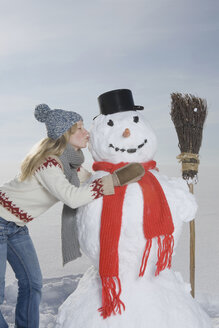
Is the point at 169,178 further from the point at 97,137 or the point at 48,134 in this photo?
the point at 48,134

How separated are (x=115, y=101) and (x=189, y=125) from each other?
1.59ft

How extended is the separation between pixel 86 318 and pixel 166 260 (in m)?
0.44

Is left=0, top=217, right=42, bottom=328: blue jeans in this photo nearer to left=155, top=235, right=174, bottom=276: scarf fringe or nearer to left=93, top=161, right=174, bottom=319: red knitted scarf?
left=93, top=161, right=174, bottom=319: red knitted scarf

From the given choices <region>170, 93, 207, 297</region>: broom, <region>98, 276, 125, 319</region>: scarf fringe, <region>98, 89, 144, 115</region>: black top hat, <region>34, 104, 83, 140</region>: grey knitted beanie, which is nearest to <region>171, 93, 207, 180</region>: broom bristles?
<region>170, 93, 207, 297</region>: broom

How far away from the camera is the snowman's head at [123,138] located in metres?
1.94

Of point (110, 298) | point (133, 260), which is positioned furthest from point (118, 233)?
point (110, 298)

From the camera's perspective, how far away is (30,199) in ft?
6.35

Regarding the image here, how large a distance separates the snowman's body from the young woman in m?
0.09

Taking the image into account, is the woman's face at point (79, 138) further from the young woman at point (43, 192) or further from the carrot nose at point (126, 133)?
the carrot nose at point (126, 133)

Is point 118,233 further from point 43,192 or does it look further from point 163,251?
point 43,192

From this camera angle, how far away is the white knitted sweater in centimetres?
178

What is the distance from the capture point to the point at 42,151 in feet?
6.19

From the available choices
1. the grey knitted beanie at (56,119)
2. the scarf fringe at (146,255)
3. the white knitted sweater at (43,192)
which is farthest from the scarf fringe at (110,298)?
the grey knitted beanie at (56,119)

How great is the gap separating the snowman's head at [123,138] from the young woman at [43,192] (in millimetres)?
81
